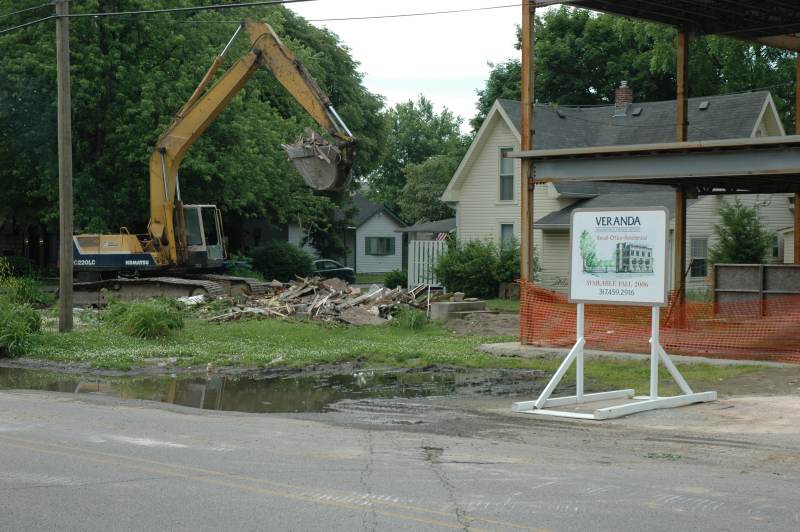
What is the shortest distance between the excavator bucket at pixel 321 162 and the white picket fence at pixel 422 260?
14.7m

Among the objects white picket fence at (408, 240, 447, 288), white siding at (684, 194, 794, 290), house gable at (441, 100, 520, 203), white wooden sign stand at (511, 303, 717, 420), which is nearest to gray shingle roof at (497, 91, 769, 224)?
house gable at (441, 100, 520, 203)

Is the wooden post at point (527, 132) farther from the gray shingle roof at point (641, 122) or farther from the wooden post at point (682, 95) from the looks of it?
the gray shingle roof at point (641, 122)

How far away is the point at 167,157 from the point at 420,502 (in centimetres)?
2493

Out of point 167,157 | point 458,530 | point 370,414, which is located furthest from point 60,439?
point 167,157

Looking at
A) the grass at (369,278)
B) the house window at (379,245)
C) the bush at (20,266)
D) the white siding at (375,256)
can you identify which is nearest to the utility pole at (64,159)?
the bush at (20,266)

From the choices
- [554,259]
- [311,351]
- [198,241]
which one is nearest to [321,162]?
[311,351]

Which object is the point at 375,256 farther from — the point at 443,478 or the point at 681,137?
the point at 443,478

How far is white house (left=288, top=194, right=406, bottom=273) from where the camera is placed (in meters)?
70.9

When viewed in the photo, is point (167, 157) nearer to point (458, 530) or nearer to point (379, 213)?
point (458, 530)

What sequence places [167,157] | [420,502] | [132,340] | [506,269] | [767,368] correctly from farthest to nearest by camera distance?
[506,269]
[167,157]
[132,340]
[767,368]
[420,502]

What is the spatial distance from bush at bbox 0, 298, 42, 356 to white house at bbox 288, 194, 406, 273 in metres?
48.1

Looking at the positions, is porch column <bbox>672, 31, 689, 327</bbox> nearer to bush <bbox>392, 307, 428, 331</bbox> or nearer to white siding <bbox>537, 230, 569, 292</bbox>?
bush <bbox>392, 307, 428, 331</bbox>

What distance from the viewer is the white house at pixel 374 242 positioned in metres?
70.9

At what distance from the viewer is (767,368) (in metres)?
17.4
